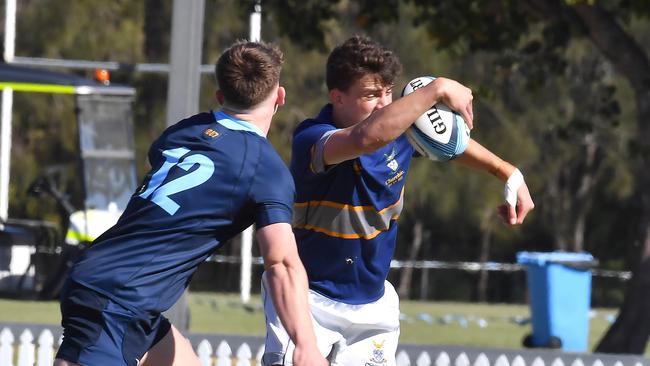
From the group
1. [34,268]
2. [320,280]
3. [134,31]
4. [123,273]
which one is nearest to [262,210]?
[123,273]

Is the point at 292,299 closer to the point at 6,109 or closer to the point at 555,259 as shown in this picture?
the point at 555,259

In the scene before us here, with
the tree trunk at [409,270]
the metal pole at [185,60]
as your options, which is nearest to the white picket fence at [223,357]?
the metal pole at [185,60]

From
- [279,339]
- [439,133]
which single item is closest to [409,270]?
[279,339]

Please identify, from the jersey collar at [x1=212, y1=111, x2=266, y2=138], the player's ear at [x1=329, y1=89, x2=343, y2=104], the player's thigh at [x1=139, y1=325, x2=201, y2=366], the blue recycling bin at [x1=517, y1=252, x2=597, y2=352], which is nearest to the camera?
the jersey collar at [x1=212, y1=111, x2=266, y2=138]

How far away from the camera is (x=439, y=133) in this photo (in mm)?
4879

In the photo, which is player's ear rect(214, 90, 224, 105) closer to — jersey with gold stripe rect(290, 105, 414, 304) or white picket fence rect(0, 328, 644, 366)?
jersey with gold stripe rect(290, 105, 414, 304)

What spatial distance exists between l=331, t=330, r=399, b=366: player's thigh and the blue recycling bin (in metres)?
10.2

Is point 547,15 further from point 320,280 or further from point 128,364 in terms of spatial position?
point 128,364

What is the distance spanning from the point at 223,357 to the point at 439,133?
416 cm

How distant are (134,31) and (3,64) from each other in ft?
56.7

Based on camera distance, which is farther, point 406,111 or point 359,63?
point 359,63

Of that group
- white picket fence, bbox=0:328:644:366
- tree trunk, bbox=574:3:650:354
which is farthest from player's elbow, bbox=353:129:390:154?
tree trunk, bbox=574:3:650:354

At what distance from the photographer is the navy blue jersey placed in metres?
4.33

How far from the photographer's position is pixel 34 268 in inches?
619
